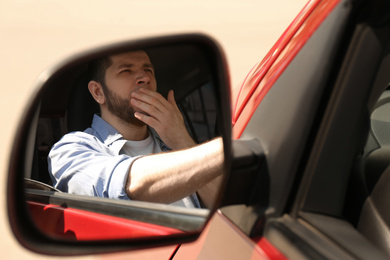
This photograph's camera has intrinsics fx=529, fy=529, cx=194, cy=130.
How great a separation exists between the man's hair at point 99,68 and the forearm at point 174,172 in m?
0.23

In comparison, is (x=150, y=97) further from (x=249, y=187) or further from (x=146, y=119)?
(x=249, y=187)

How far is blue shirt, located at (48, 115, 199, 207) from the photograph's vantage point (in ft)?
4.48

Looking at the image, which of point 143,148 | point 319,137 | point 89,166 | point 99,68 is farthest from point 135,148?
point 319,137

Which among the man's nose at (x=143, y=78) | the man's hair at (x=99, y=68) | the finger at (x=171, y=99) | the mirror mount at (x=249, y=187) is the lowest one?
the mirror mount at (x=249, y=187)

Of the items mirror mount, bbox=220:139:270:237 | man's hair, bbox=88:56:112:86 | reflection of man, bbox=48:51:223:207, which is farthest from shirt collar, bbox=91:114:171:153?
mirror mount, bbox=220:139:270:237

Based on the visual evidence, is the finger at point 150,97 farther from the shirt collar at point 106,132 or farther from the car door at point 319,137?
Result: the car door at point 319,137

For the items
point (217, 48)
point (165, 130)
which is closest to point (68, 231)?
point (165, 130)

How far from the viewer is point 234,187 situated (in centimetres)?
115

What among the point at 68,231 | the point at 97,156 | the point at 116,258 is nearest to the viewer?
the point at 97,156

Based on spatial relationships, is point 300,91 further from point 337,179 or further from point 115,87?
point 115,87

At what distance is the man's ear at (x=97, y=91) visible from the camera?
1.36m

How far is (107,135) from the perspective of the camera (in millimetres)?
1352

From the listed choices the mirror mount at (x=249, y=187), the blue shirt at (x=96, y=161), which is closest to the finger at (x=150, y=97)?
the blue shirt at (x=96, y=161)

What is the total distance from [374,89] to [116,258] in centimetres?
92
